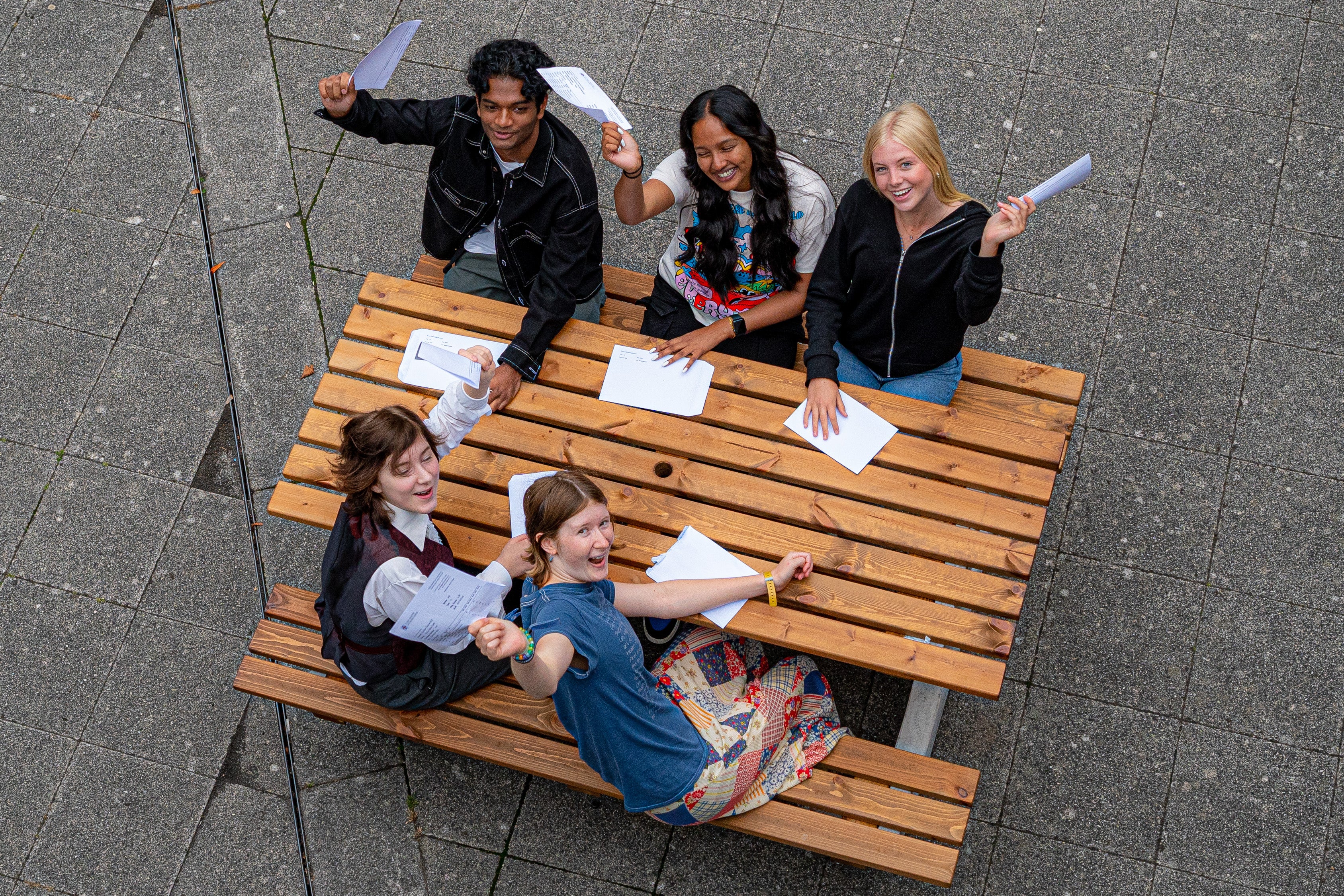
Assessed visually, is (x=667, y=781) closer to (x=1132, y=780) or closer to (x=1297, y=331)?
(x=1132, y=780)

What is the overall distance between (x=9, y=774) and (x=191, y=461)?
1.45 meters

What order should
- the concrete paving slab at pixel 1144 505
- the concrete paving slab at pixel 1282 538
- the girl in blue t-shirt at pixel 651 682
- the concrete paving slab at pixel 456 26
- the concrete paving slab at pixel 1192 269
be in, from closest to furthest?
the girl in blue t-shirt at pixel 651 682 < the concrete paving slab at pixel 1282 538 < the concrete paving slab at pixel 1144 505 < the concrete paving slab at pixel 1192 269 < the concrete paving slab at pixel 456 26

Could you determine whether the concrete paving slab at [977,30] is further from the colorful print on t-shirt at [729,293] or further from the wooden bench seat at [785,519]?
the wooden bench seat at [785,519]

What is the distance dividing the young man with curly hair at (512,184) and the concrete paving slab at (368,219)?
2.81 ft

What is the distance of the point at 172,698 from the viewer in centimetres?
461

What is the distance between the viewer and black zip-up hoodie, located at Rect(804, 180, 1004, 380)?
12.5 feet

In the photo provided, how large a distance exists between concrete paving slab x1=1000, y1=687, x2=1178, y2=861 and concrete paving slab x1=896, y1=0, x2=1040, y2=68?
2990 millimetres

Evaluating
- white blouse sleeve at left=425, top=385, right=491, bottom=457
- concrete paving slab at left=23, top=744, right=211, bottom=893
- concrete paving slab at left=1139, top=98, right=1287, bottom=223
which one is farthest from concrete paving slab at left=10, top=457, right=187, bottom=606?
concrete paving slab at left=1139, top=98, right=1287, bottom=223

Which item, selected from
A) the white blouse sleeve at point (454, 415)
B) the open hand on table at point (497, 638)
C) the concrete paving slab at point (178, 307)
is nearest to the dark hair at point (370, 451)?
the white blouse sleeve at point (454, 415)

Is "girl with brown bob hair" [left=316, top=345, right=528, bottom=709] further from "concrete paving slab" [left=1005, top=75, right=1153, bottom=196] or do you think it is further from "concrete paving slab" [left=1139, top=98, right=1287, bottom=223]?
"concrete paving slab" [left=1139, top=98, right=1287, bottom=223]

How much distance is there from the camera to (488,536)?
153 inches

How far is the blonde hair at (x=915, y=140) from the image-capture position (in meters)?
3.71

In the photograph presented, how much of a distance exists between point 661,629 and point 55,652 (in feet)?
8.47

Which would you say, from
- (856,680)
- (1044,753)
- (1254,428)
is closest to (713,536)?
(856,680)
